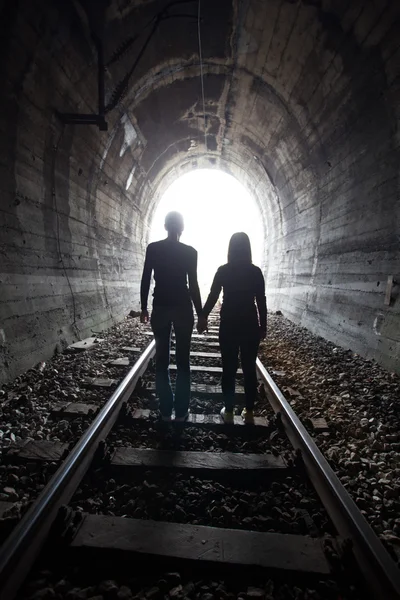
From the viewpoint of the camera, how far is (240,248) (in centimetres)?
309

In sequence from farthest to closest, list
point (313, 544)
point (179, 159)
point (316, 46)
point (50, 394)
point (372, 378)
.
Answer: point (179, 159) < point (316, 46) < point (372, 378) < point (50, 394) < point (313, 544)

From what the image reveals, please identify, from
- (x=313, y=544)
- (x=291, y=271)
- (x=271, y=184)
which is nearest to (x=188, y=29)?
(x=271, y=184)

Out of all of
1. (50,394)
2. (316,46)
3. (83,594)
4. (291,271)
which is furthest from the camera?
(291,271)

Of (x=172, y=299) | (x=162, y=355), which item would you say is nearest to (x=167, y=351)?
(x=162, y=355)

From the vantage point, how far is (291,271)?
34.1ft

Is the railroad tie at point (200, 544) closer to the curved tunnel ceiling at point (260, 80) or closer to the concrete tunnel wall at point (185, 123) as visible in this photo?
the concrete tunnel wall at point (185, 123)

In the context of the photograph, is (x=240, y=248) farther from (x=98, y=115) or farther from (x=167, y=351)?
(x=98, y=115)

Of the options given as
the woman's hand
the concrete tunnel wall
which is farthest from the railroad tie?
the concrete tunnel wall

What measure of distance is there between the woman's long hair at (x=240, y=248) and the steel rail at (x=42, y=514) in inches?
75.9

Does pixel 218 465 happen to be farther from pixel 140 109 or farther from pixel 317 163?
pixel 140 109

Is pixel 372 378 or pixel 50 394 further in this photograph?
pixel 372 378

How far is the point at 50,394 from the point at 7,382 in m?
0.69

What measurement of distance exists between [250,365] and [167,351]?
872 millimetres

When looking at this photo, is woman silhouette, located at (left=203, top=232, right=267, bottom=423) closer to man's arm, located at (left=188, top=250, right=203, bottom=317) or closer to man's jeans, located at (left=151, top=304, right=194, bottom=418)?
man's arm, located at (left=188, top=250, right=203, bottom=317)
